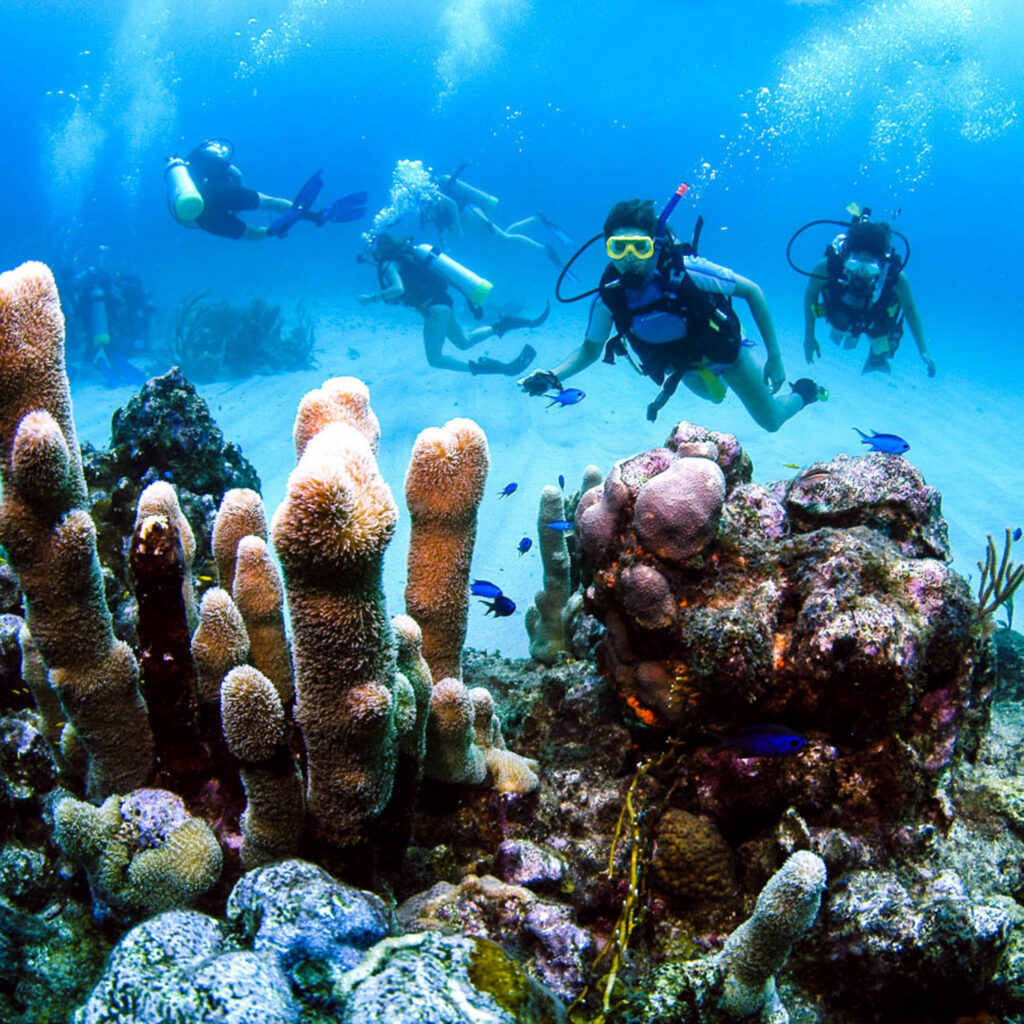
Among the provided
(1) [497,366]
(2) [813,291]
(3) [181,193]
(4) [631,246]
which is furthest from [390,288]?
(4) [631,246]

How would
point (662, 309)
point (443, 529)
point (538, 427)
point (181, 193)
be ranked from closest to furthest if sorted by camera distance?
point (443, 529) < point (662, 309) < point (181, 193) < point (538, 427)

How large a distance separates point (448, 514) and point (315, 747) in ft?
2.65

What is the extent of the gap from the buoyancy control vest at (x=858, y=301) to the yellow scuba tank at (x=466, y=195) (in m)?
11.9

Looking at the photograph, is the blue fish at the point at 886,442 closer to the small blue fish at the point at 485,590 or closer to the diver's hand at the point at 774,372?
the diver's hand at the point at 774,372

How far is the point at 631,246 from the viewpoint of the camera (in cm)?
566

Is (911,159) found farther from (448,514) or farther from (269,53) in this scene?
(448,514)

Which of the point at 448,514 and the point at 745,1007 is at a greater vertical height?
the point at 448,514

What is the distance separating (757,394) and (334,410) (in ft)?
22.4

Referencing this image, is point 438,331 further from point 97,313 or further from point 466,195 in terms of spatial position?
point 97,313

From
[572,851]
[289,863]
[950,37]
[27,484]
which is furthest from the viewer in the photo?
[950,37]

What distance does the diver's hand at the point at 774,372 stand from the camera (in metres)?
7.36

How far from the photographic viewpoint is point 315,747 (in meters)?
1.65

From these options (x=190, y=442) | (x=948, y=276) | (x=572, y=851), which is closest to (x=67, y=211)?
(x=190, y=442)

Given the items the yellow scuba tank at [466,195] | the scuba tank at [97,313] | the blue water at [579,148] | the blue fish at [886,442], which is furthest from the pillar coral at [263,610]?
the scuba tank at [97,313]
